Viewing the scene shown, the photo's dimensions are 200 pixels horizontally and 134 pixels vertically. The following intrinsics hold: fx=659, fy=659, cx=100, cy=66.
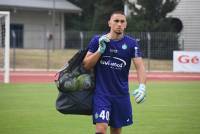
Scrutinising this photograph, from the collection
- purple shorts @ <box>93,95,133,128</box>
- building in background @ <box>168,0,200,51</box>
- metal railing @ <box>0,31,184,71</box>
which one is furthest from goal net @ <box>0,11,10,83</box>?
building in background @ <box>168,0,200,51</box>

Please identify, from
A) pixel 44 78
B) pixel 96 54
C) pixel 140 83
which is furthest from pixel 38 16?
pixel 96 54

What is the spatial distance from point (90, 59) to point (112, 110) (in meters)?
0.80

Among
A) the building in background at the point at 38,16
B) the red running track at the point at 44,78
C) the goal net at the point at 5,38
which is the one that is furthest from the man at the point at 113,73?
the building in background at the point at 38,16

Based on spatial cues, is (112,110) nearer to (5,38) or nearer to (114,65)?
(114,65)

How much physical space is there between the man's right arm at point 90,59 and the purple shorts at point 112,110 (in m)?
0.43

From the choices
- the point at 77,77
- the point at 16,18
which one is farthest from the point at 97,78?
the point at 16,18

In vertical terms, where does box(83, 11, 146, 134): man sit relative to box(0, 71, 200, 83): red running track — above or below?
above

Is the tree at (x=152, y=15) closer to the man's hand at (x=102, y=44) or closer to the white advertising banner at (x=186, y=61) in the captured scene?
the white advertising banner at (x=186, y=61)

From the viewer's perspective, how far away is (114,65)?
8.96m

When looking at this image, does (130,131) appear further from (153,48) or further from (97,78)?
(153,48)

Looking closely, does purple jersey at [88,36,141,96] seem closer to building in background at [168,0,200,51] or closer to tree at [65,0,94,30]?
building in background at [168,0,200,51]

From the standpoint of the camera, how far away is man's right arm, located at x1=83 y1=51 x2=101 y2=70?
8.76m

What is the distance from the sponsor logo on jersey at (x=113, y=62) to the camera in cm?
895

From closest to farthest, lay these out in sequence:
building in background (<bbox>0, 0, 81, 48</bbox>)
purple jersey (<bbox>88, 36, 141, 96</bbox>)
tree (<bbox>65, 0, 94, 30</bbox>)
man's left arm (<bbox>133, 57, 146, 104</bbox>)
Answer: man's left arm (<bbox>133, 57, 146, 104</bbox>) < purple jersey (<bbox>88, 36, 141, 96</bbox>) < building in background (<bbox>0, 0, 81, 48</bbox>) < tree (<bbox>65, 0, 94, 30</bbox>)
